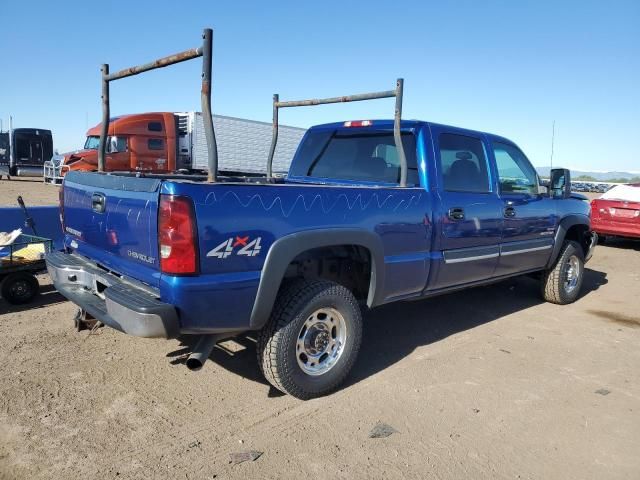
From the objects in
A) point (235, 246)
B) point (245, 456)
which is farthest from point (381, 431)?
point (235, 246)

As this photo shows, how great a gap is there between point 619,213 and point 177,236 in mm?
10890

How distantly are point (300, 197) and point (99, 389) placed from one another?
1.87m

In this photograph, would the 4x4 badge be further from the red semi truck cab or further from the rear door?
the red semi truck cab

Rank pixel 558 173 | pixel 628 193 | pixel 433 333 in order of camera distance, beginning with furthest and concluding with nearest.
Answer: pixel 628 193 → pixel 558 173 → pixel 433 333

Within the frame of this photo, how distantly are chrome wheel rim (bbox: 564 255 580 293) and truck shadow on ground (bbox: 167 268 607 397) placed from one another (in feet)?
1.25

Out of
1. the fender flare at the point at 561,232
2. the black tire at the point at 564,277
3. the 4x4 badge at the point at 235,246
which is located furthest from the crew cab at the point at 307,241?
the black tire at the point at 564,277

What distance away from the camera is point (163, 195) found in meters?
2.66

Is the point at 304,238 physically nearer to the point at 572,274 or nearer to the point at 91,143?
the point at 572,274

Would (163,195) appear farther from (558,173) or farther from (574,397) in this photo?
(558,173)

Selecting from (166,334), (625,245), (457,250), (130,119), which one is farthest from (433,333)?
(130,119)

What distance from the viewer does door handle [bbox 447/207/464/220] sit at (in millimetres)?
4109

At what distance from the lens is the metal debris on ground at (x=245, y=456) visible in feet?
8.80

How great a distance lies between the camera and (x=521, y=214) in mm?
5012

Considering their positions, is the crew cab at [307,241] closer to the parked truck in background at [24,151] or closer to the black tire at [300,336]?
the black tire at [300,336]
